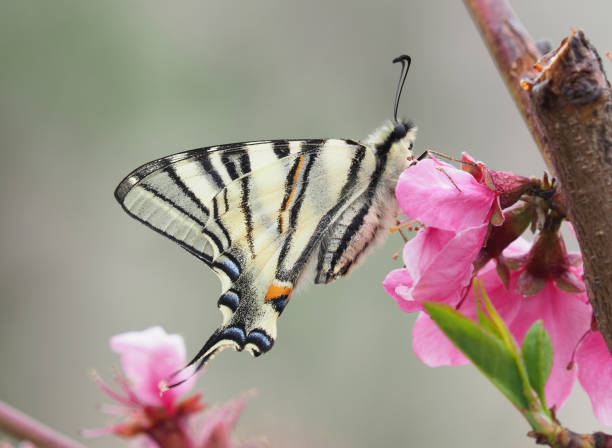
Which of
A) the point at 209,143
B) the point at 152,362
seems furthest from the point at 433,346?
the point at 209,143

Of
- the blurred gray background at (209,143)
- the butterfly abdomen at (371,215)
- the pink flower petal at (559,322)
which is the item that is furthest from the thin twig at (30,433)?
the blurred gray background at (209,143)

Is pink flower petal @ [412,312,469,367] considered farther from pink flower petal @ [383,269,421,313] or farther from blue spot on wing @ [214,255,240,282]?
blue spot on wing @ [214,255,240,282]

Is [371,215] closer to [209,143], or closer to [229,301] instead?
[229,301]

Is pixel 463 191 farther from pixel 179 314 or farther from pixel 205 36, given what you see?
pixel 205 36

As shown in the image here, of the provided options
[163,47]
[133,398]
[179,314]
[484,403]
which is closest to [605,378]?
[133,398]

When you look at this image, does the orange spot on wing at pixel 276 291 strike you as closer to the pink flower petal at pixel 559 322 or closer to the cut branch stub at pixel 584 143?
the pink flower petal at pixel 559 322

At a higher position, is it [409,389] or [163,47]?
[163,47]
